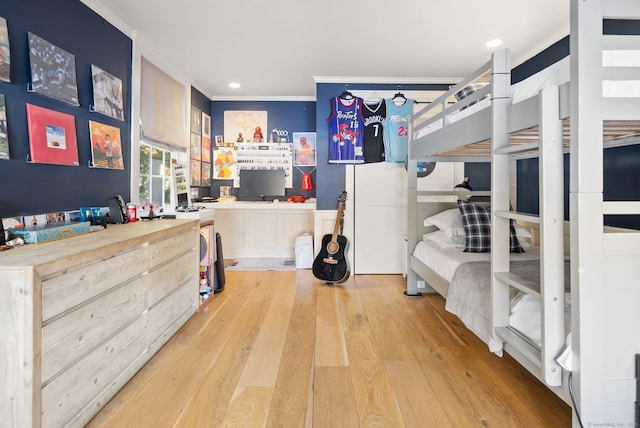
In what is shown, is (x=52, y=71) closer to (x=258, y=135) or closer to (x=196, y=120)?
(x=196, y=120)

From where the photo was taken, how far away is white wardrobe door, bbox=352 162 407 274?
388cm

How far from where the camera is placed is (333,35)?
2.85m

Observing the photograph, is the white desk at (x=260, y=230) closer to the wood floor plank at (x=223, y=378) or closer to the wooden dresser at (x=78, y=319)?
the wood floor plank at (x=223, y=378)

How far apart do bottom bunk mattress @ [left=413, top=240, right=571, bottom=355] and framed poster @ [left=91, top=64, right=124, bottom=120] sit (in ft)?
8.95

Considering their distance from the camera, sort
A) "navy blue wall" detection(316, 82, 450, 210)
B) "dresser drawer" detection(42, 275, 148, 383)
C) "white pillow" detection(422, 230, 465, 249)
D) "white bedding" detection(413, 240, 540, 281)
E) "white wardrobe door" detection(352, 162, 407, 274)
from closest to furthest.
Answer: "dresser drawer" detection(42, 275, 148, 383) → "white bedding" detection(413, 240, 540, 281) → "white pillow" detection(422, 230, 465, 249) → "white wardrobe door" detection(352, 162, 407, 274) → "navy blue wall" detection(316, 82, 450, 210)

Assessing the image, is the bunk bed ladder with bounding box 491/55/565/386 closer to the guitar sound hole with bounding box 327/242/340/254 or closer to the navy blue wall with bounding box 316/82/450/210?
the guitar sound hole with bounding box 327/242/340/254

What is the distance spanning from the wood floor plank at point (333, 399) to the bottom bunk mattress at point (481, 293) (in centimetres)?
72

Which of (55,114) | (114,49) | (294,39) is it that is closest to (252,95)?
(294,39)

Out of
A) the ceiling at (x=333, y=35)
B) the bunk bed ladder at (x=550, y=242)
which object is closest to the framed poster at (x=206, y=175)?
the ceiling at (x=333, y=35)

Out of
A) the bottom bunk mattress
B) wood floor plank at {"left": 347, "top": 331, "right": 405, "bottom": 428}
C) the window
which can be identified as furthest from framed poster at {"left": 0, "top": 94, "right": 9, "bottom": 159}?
the bottom bunk mattress

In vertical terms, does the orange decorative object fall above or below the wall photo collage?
above

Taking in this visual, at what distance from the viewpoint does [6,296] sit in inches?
43.1

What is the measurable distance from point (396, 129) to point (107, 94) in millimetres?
2925

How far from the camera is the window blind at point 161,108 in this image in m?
3.08
